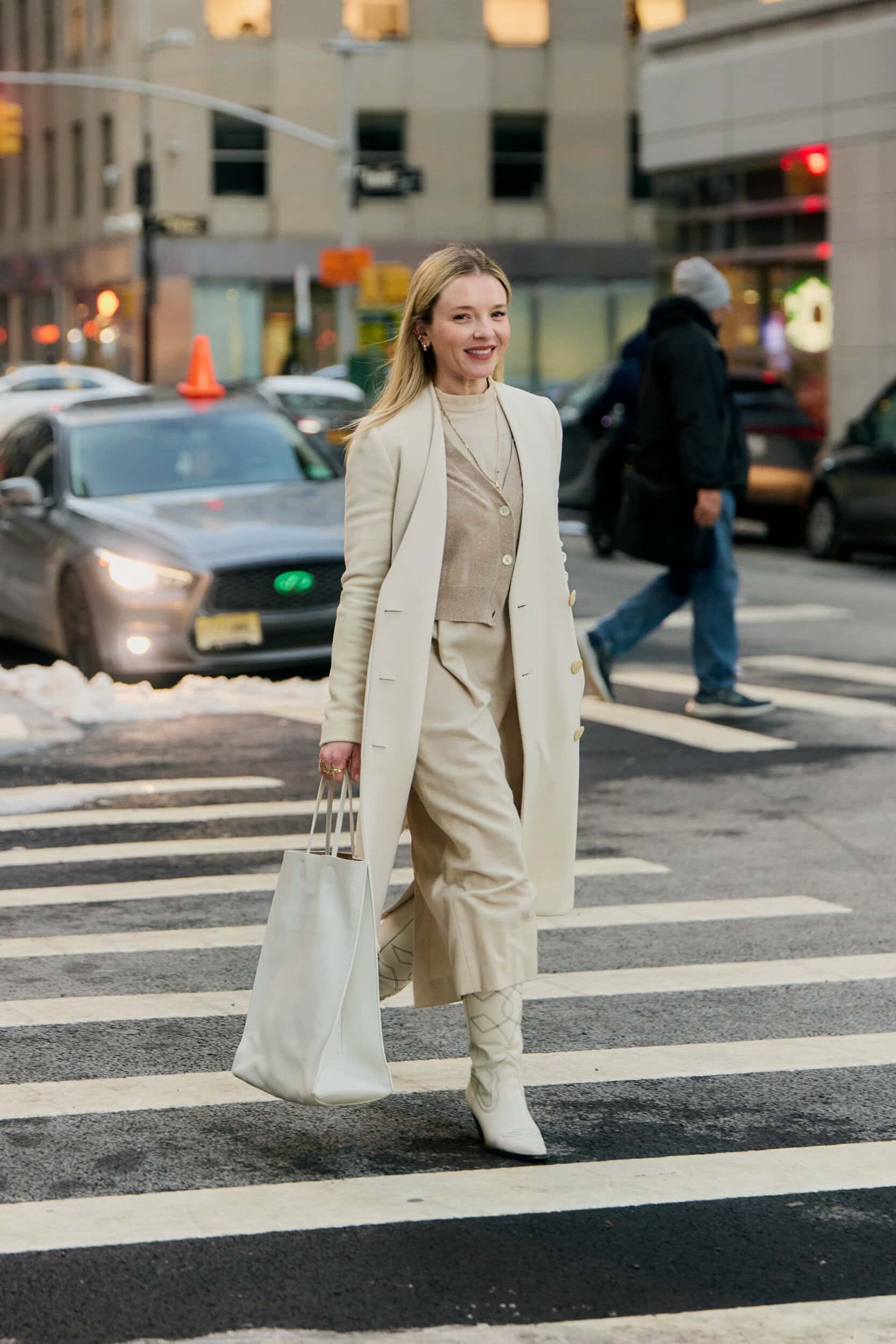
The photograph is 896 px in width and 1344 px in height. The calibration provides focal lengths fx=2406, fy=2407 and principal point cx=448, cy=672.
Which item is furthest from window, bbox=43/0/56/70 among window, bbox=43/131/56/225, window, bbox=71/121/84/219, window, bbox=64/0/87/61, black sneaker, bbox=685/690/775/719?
black sneaker, bbox=685/690/775/719

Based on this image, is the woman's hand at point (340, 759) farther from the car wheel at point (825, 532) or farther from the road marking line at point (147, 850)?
the car wheel at point (825, 532)

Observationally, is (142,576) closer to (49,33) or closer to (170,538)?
(170,538)

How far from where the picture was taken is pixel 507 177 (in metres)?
55.4

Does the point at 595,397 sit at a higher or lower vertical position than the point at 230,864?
higher

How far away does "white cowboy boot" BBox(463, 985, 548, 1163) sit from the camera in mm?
4785

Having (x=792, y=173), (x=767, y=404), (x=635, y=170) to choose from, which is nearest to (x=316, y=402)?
(x=767, y=404)

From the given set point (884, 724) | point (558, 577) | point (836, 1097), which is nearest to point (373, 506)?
point (558, 577)

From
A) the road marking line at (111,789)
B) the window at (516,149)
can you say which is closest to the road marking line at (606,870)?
the road marking line at (111,789)

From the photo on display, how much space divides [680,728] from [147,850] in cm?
343

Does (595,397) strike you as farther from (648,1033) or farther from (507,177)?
(507,177)

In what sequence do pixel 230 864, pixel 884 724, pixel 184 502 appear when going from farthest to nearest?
pixel 184 502, pixel 884 724, pixel 230 864

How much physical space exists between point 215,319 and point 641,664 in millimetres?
41273

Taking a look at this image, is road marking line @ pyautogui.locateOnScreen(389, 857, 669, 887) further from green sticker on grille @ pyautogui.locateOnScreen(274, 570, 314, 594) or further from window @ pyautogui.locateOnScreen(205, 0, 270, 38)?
window @ pyautogui.locateOnScreen(205, 0, 270, 38)

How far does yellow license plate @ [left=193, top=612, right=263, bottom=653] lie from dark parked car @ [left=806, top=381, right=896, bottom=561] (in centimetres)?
871
